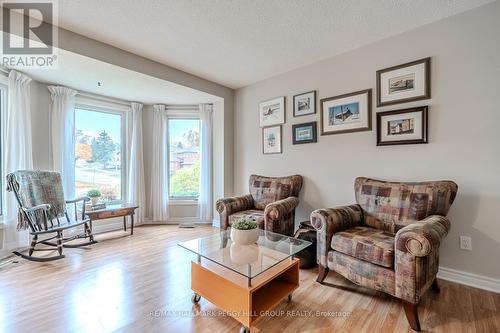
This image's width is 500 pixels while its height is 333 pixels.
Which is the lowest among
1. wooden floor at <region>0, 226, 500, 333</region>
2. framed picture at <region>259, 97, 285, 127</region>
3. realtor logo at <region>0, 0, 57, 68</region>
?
wooden floor at <region>0, 226, 500, 333</region>

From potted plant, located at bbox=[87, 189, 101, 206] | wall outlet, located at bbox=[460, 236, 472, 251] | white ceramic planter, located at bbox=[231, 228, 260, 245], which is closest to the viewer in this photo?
white ceramic planter, located at bbox=[231, 228, 260, 245]

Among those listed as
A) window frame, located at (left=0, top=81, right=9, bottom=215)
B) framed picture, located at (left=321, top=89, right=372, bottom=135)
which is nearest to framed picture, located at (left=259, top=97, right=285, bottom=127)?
framed picture, located at (left=321, top=89, right=372, bottom=135)

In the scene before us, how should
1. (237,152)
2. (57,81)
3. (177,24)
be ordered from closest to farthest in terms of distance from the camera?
(177,24) → (57,81) → (237,152)

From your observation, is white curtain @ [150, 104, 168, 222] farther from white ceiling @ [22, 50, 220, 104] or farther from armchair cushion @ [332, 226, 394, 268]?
armchair cushion @ [332, 226, 394, 268]

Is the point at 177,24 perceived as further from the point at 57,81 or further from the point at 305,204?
the point at 305,204

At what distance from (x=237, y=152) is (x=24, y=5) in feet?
9.83

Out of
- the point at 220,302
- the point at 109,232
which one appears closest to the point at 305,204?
the point at 220,302

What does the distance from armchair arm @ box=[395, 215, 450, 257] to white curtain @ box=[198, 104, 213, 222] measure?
3307 mm

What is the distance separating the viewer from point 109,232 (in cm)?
374

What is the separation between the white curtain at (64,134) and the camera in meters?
3.27

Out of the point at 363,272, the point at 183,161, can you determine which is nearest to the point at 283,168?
the point at 363,272

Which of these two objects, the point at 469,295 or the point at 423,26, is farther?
the point at 423,26

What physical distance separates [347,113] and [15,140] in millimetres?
4078

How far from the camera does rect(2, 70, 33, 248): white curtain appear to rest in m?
2.74
